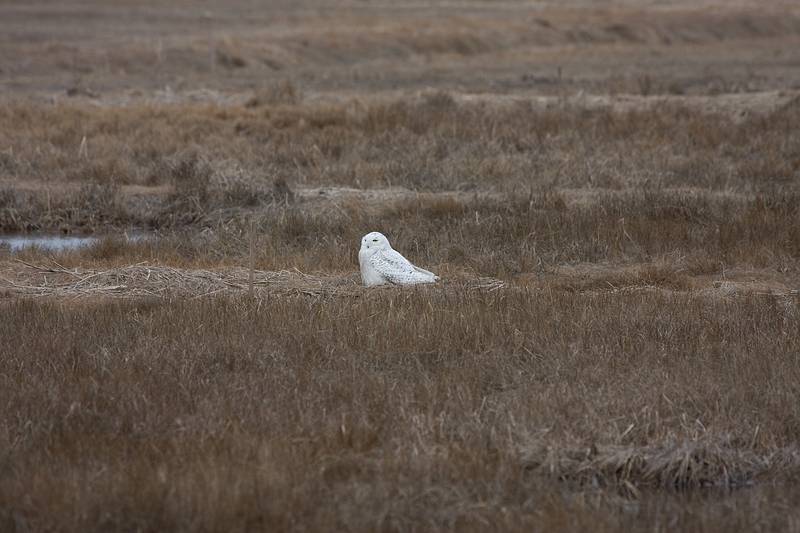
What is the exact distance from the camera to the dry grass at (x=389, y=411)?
19.1 feet

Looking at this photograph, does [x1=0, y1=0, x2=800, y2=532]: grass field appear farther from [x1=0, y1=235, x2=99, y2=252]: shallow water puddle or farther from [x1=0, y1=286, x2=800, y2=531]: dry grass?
[x1=0, y1=235, x2=99, y2=252]: shallow water puddle

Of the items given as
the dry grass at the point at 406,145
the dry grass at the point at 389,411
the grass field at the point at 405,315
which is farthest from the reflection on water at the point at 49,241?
the dry grass at the point at 389,411

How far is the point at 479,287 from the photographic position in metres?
10.1

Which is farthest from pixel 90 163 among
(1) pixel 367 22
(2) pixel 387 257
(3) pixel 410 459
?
(1) pixel 367 22

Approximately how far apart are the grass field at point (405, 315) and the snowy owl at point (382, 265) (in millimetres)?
293

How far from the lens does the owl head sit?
32.9ft

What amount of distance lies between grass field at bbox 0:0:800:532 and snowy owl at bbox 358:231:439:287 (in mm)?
293

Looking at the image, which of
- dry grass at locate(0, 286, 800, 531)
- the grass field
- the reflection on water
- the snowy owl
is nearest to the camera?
dry grass at locate(0, 286, 800, 531)

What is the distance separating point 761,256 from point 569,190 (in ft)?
12.2

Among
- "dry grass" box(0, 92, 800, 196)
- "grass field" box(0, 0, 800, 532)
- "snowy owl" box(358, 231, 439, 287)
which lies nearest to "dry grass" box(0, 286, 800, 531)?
"grass field" box(0, 0, 800, 532)

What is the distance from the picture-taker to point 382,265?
32.9ft

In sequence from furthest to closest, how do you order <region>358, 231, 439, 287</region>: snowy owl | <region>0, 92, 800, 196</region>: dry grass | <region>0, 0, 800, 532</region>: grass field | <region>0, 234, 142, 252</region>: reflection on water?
<region>0, 92, 800, 196</region>: dry grass → <region>0, 234, 142, 252</region>: reflection on water → <region>358, 231, 439, 287</region>: snowy owl → <region>0, 0, 800, 532</region>: grass field

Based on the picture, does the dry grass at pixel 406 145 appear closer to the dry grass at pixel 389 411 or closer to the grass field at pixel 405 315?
the grass field at pixel 405 315

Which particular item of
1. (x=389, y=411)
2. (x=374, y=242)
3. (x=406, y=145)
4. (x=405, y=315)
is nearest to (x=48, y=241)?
(x=374, y=242)
